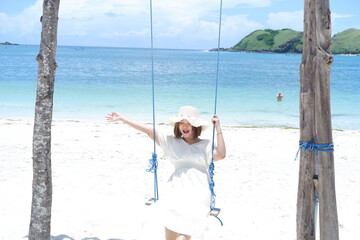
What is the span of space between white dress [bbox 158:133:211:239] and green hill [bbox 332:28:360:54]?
149 metres

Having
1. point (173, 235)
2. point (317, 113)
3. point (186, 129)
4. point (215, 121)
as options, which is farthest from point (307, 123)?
point (173, 235)

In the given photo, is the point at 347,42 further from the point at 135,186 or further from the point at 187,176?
the point at 187,176

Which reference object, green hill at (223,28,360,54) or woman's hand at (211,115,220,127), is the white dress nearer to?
woman's hand at (211,115,220,127)

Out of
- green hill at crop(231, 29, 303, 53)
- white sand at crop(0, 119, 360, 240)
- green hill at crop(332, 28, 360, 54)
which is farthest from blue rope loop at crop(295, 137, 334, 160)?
green hill at crop(332, 28, 360, 54)

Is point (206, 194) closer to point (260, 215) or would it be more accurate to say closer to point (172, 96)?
point (260, 215)

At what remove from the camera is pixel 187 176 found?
12.2 feet

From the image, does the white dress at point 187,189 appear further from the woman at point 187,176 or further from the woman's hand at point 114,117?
the woman's hand at point 114,117

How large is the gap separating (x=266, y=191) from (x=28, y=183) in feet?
10.8

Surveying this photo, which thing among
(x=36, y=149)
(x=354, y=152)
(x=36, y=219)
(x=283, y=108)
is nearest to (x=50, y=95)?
(x=36, y=149)

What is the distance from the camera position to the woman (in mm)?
3535

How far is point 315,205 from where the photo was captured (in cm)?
363

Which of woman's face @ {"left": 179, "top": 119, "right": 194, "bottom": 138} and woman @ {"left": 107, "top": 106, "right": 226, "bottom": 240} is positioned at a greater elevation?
woman's face @ {"left": 179, "top": 119, "right": 194, "bottom": 138}

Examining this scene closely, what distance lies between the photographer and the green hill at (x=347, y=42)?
148000 millimetres

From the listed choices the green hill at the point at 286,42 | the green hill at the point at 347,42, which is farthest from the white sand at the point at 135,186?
the green hill at the point at 347,42
